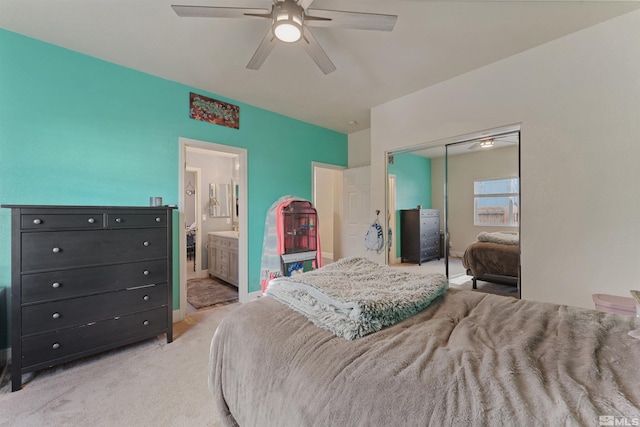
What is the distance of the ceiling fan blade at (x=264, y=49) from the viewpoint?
1778 mm

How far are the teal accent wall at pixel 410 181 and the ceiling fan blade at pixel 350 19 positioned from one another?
2.01 metres

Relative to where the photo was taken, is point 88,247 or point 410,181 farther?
point 410,181

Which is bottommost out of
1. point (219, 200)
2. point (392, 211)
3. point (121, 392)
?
point (121, 392)

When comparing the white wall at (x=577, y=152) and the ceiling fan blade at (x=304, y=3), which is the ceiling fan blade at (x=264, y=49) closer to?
the ceiling fan blade at (x=304, y=3)

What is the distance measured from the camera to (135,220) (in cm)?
228

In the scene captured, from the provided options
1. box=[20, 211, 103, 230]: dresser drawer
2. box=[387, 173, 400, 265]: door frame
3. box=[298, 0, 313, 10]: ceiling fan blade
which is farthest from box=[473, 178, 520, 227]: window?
box=[20, 211, 103, 230]: dresser drawer

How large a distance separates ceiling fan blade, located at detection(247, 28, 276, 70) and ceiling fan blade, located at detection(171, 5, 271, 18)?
0.41 feet

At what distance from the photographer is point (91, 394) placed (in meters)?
1.76

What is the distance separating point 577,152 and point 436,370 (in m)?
2.52

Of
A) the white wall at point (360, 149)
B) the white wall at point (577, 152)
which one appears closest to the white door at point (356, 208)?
the white wall at point (360, 149)

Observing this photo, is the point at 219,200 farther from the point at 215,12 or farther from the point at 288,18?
the point at 288,18

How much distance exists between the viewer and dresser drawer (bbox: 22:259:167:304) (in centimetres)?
186

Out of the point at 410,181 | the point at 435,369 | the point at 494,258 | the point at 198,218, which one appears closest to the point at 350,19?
the point at 435,369

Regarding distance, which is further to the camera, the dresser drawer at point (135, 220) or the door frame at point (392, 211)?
the door frame at point (392, 211)
